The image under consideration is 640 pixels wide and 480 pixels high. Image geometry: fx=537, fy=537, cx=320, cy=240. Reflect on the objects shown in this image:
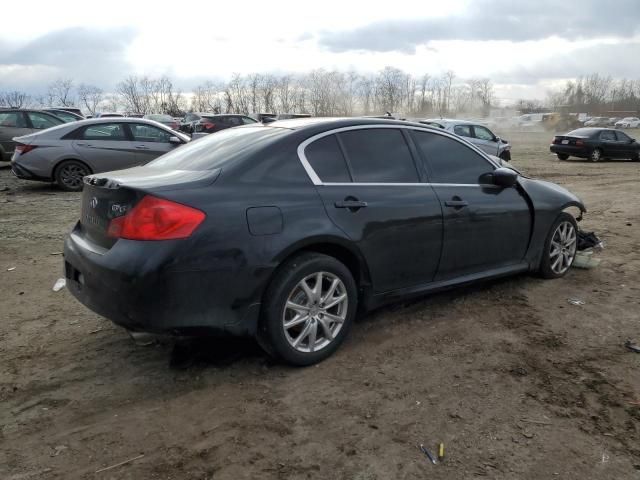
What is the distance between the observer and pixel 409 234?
3.84 metres

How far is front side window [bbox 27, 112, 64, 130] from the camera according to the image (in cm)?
1454

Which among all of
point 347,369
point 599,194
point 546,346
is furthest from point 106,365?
point 599,194

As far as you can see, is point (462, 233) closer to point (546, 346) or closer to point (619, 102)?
point (546, 346)

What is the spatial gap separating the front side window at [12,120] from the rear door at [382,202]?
13.6 meters

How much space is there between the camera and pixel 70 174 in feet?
35.2

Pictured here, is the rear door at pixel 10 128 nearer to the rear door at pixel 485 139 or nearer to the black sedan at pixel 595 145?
the rear door at pixel 485 139

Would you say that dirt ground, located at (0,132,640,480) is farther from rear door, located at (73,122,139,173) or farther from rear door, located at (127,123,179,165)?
rear door, located at (127,123,179,165)

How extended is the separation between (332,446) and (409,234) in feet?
5.56

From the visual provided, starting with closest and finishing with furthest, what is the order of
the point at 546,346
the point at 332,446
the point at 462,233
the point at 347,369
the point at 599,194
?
1. the point at 332,446
2. the point at 347,369
3. the point at 546,346
4. the point at 462,233
5. the point at 599,194

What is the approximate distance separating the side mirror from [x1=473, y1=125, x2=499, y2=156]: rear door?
12.2 metres

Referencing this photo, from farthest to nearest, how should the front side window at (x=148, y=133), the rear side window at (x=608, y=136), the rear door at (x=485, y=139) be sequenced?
the rear side window at (x=608, y=136) < the rear door at (x=485, y=139) < the front side window at (x=148, y=133)

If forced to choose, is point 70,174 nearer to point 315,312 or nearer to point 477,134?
point 315,312

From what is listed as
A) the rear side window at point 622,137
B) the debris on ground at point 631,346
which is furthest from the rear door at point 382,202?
the rear side window at point 622,137

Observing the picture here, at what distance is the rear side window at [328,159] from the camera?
11.7 feet
